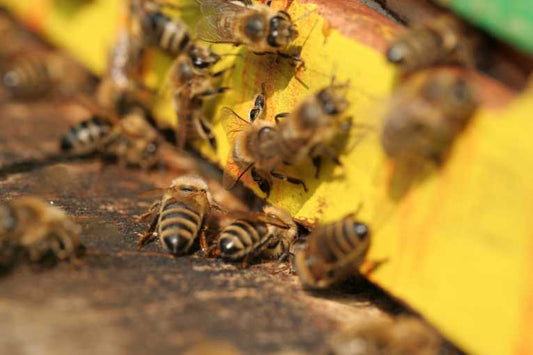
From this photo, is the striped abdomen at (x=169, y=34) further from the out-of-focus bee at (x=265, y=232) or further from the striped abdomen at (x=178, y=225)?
the out-of-focus bee at (x=265, y=232)

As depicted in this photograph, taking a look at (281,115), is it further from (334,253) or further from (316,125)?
(334,253)

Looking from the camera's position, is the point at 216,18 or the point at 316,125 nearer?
the point at 316,125

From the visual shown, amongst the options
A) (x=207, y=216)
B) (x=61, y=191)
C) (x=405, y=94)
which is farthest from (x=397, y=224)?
(x=61, y=191)

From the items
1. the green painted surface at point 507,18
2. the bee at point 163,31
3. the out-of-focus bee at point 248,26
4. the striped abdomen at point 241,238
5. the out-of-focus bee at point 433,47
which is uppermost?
the green painted surface at point 507,18

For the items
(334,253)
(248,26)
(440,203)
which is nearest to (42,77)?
(248,26)

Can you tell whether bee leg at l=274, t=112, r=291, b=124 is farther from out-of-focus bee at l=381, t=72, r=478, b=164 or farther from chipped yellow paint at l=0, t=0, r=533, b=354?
out-of-focus bee at l=381, t=72, r=478, b=164

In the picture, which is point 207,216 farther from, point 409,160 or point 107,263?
point 409,160

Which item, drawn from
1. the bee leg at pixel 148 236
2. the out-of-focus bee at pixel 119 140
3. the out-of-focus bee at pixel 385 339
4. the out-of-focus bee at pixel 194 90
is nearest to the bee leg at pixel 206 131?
the out-of-focus bee at pixel 194 90
